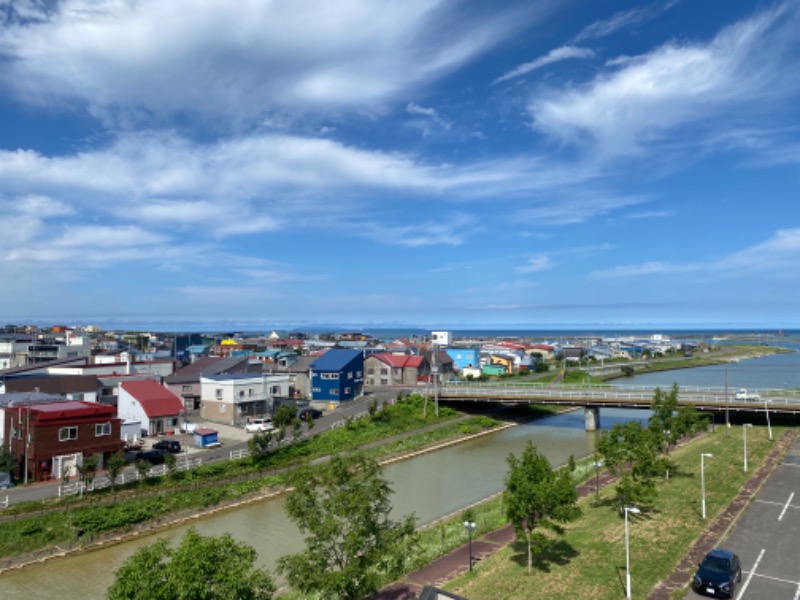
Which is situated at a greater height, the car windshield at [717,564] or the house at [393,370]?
the house at [393,370]

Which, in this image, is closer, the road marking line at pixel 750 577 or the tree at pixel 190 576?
the tree at pixel 190 576

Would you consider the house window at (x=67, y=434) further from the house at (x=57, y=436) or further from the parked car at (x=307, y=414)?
the parked car at (x=307, y=414)

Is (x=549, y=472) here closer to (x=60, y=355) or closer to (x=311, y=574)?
(x=311, y=574)

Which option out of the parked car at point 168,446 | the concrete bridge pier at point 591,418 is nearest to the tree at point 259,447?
the parked car at point 168,446

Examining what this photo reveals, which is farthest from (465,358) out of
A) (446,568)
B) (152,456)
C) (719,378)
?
(446,568)

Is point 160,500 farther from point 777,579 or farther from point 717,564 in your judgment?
point 777,579

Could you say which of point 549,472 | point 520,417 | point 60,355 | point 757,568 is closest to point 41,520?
point 549,472

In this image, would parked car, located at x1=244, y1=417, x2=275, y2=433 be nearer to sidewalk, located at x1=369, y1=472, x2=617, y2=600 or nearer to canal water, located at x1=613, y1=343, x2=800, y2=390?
sidewalk, located at x1=369, y1=472, x2=617, y2=600
